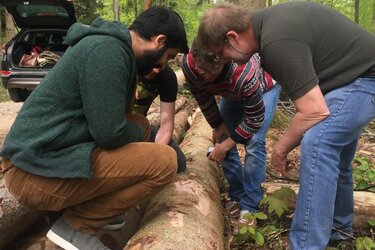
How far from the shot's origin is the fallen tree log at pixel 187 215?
2420 millimetres

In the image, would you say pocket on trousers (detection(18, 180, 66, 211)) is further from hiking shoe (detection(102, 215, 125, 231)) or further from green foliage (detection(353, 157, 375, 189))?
green foliage (detection(353, 157, 375, 189))

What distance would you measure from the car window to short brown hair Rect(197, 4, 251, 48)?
519cm

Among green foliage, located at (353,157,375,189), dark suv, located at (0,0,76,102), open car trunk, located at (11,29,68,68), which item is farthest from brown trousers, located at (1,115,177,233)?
open car trunk, located at (11,29,68,68)

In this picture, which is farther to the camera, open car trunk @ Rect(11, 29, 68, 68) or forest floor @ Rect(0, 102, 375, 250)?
open car trunk @ Rect(11, 29, 68, 68)

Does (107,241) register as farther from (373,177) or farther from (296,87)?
(373,177)

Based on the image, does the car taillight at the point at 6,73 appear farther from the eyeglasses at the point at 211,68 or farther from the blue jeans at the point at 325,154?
the blue jeans at the point at 325,154

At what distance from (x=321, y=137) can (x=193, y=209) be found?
1007mm

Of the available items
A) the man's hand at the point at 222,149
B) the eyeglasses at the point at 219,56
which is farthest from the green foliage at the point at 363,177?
the eyeglasses at the point at 219,56

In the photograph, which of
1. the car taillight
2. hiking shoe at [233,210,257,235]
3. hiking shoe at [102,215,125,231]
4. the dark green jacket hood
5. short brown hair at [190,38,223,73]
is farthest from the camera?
the car taillight

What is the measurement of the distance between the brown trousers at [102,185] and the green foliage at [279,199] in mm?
831

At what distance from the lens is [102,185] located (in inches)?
96.4

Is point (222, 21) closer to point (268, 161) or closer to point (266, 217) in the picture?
point (266, 217)

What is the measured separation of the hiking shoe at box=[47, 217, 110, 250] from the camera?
8.22 ft

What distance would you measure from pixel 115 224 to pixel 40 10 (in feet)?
17.4
